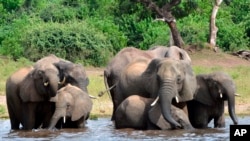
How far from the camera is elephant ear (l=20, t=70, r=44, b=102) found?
17.2 metres

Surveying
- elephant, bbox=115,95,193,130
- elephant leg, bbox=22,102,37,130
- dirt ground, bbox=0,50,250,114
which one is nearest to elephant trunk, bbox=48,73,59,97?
elephant leg, bbox=22,102,37,130

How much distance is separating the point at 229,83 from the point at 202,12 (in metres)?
25.3

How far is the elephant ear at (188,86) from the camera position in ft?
56.2

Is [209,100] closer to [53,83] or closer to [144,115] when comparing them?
[144,115]

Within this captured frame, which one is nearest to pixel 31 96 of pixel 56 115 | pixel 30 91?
pixel 30 91

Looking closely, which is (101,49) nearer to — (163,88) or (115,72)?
(115,72)

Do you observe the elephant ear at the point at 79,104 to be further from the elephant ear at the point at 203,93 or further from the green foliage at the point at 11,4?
the green foliage at the point at 11,4

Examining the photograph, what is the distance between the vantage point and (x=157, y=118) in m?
16.8

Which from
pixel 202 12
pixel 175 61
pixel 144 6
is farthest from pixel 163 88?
pixel 202 12

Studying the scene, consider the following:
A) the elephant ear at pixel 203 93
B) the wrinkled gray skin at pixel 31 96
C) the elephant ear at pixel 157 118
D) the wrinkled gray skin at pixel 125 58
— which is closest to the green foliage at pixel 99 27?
the wrinkled gray skin at pixel 125 58

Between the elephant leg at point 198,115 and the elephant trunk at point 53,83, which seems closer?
the elephant trunk at point 53,83

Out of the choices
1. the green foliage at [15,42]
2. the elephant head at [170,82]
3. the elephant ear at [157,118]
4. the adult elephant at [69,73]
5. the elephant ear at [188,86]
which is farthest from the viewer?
the green foliage at [15,42]

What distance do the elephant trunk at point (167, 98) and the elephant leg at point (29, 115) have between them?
91.8 inches

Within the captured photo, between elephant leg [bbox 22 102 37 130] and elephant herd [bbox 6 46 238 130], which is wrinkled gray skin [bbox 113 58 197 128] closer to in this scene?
elephant herd [bbox 6 46 238 130]
